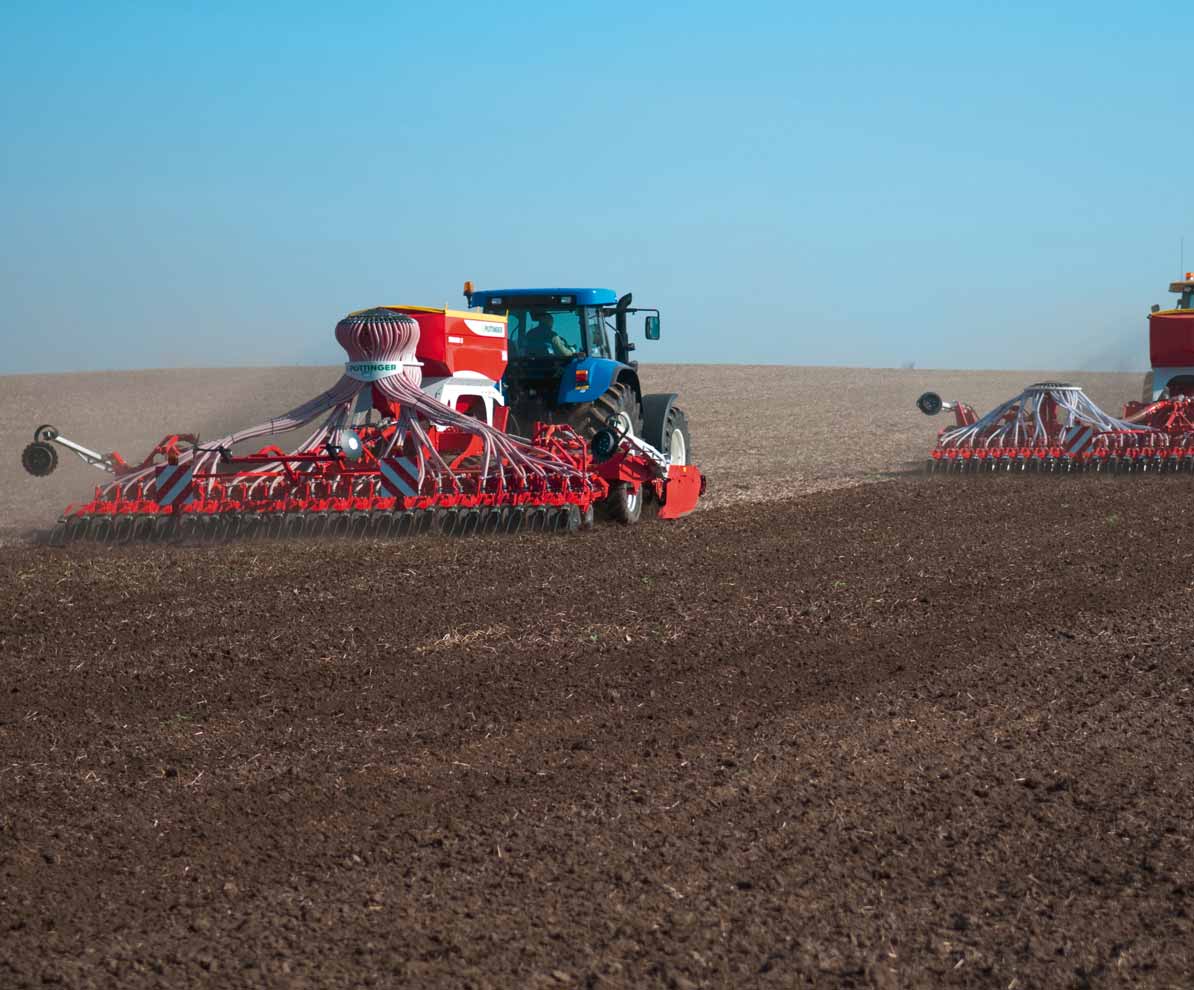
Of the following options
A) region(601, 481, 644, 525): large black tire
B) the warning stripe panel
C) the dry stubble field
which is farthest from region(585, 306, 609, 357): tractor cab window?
the warning stripe panel

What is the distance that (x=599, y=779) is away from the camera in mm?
4277

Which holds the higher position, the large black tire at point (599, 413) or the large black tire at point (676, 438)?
the large black tire at point (599, 413)

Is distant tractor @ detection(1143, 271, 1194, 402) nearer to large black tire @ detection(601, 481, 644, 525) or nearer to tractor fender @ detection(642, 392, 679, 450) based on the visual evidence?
tractor fender @ detection(642, 392, 679, 450)

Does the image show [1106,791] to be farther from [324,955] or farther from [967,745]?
[324,955]

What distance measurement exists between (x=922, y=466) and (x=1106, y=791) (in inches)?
529

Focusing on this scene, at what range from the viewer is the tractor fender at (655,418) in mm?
12414

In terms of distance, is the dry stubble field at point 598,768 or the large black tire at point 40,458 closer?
the dry stubble field at point 598,768

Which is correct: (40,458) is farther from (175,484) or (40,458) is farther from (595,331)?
(595,331)

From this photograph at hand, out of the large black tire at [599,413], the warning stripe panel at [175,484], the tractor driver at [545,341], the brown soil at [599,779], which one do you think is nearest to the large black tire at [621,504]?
the large black tire at [599,413]

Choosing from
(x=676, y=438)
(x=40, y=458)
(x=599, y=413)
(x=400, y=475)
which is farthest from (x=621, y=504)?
(x=40, y=458)

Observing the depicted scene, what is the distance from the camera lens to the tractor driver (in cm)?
1206

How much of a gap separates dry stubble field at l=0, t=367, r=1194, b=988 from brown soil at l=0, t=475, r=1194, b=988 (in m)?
0.02

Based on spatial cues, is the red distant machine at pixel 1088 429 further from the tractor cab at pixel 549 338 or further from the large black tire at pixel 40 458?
the large black tire at pixel 40 458

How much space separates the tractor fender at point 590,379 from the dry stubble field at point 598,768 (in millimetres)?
2771
